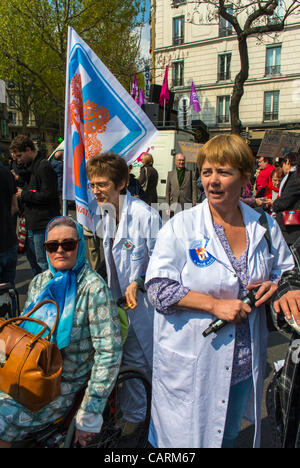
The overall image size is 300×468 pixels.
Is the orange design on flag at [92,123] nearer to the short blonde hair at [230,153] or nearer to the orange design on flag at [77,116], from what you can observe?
the orange design on flag at [77,116]

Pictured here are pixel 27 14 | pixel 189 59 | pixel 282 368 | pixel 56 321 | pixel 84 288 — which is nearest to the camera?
pixel 282 368

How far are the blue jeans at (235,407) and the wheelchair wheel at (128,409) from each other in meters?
0.68

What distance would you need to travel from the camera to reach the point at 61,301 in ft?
6.40

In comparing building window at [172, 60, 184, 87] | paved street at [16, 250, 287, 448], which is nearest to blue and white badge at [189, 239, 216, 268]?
paved street at [16, 250, 287, 448]

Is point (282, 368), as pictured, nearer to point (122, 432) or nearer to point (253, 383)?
point (253, 383)

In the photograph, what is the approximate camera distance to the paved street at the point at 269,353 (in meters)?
2.50

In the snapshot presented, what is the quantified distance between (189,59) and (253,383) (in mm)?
33300

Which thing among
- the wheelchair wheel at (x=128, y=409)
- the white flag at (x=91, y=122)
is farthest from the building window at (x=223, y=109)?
the wheelchair wheel at (x=128, y=409)

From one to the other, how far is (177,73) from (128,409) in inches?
Result: 1316

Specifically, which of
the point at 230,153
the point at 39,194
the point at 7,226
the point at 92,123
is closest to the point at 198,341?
the point at 230,153

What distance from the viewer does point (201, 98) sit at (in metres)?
31.0

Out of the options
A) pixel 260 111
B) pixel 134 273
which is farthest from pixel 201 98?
pixel 134 273

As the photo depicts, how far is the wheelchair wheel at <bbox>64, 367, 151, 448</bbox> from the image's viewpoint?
2188 mm

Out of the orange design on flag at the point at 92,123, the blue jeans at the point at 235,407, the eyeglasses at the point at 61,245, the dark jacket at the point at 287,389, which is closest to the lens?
the dark jacket at the point at 287,389
